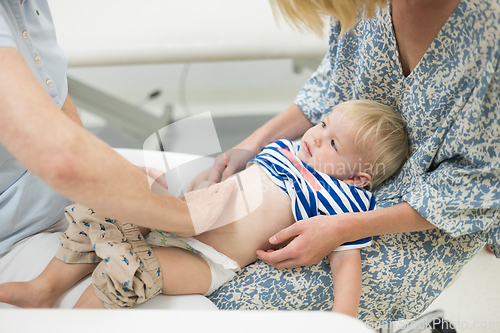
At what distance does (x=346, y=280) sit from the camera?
2.61ft

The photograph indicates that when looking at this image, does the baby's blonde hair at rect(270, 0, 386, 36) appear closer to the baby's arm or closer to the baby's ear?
the baby's ear

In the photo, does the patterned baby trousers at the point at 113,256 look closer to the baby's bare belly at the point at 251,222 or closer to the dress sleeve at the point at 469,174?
the baby's bare belly at the point at 251,222

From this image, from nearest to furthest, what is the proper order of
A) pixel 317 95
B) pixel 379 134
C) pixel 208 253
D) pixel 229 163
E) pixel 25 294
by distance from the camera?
pixel 25 294
pixel 208 253
pixel 379 134
pixel 229 163
pixel 317 95

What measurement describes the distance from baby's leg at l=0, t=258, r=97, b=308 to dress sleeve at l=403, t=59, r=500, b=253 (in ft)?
2.48

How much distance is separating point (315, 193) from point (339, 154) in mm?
143

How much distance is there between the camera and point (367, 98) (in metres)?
1.01

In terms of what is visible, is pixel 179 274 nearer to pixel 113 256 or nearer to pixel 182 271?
pixel 182 271

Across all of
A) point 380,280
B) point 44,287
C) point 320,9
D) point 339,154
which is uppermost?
point 320,9

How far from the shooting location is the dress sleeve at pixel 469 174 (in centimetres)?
75

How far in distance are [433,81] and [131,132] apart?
1.62 metres

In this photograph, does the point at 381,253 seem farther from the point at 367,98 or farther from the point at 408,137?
the point at 367,98

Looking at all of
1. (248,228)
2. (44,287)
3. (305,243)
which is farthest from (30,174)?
(305,243)

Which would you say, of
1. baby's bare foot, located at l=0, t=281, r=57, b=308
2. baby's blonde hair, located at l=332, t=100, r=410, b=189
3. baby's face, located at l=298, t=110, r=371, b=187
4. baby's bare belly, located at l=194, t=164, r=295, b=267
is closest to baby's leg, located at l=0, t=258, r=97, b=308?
baby's bare foot, located at l=0, t=281, r=57, b=308

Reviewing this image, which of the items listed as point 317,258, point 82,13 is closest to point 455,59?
point 317,258
